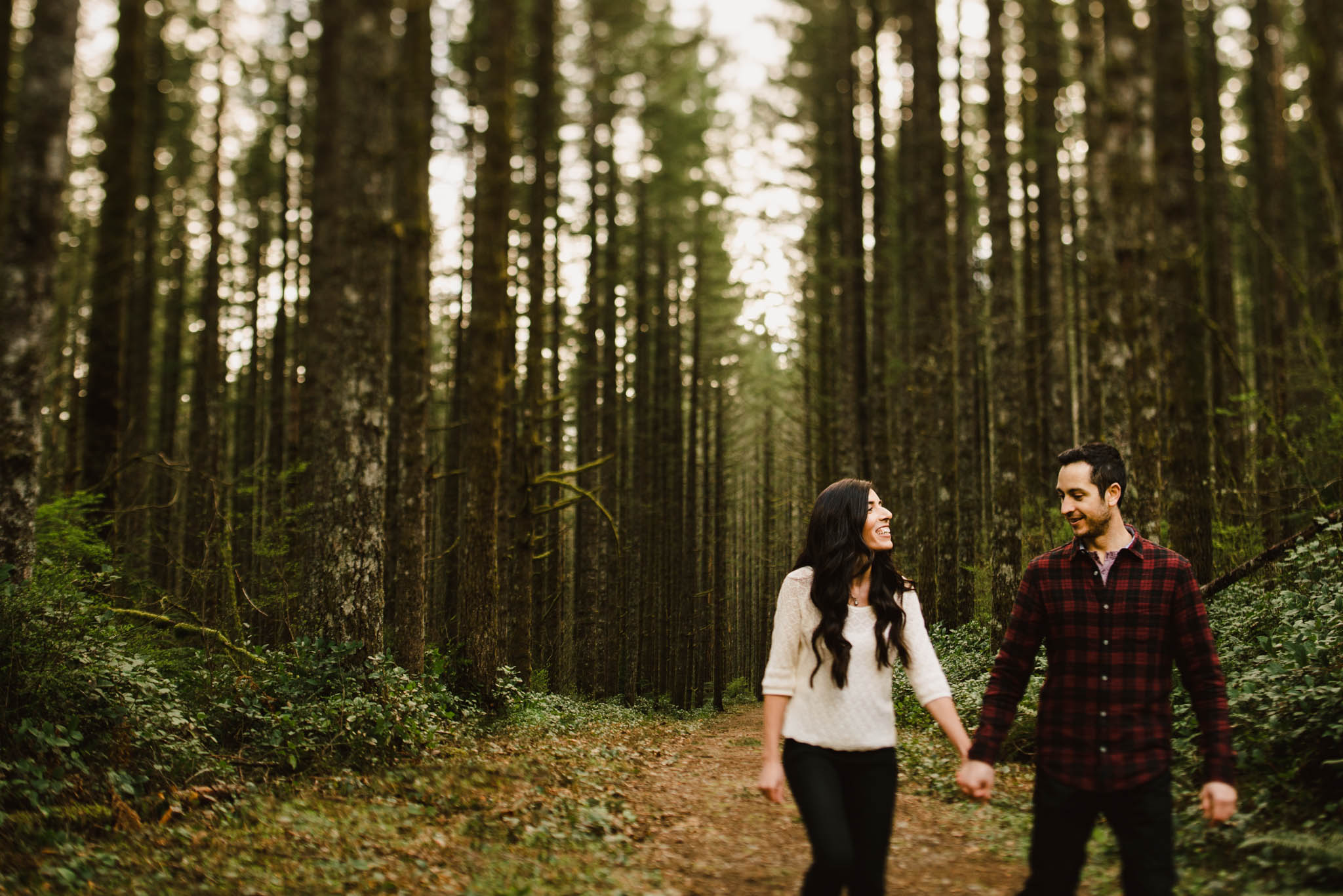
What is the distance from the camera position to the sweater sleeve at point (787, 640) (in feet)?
12.4

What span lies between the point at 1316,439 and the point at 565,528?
44.5 ft

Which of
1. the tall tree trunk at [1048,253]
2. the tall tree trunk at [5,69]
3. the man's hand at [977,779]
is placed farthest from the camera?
the tall tree trunk at [1048,253]

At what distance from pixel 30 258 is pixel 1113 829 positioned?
8784 millimetres

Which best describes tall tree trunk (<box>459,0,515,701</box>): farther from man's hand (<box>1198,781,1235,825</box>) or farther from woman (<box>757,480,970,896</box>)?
man's hand (<box>1198,781,1235,825</box>)

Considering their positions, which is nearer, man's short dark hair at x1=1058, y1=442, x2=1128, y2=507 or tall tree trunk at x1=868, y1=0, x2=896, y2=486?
man's short dark hair at x1=1058, y1=442, x2=1128, y2=507

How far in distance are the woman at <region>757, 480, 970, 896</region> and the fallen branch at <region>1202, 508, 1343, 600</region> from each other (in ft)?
16.1

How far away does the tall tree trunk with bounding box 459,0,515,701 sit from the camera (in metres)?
11.8

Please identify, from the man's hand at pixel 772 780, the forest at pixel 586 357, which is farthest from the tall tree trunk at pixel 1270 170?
the man's hand at pixel 772 780

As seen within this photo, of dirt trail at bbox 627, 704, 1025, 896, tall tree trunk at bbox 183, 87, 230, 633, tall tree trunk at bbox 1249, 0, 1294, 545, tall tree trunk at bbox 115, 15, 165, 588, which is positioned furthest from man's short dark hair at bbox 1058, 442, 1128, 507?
tall tree trunk at bbox 1249, 0, 1294, 545

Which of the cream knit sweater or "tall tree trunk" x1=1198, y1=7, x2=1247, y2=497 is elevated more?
"tall tree trunk" x1=1198, y1=7, x2=1247, y2=497

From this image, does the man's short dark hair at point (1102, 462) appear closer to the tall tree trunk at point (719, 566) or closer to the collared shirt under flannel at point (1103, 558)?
the collared shirt under flannel at point (1103, 558)

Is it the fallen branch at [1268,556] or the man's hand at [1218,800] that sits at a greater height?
the fallen branch at [1268,556]

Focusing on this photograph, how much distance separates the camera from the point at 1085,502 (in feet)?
12.5

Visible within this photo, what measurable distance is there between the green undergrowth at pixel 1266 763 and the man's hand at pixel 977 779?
6.98ft
